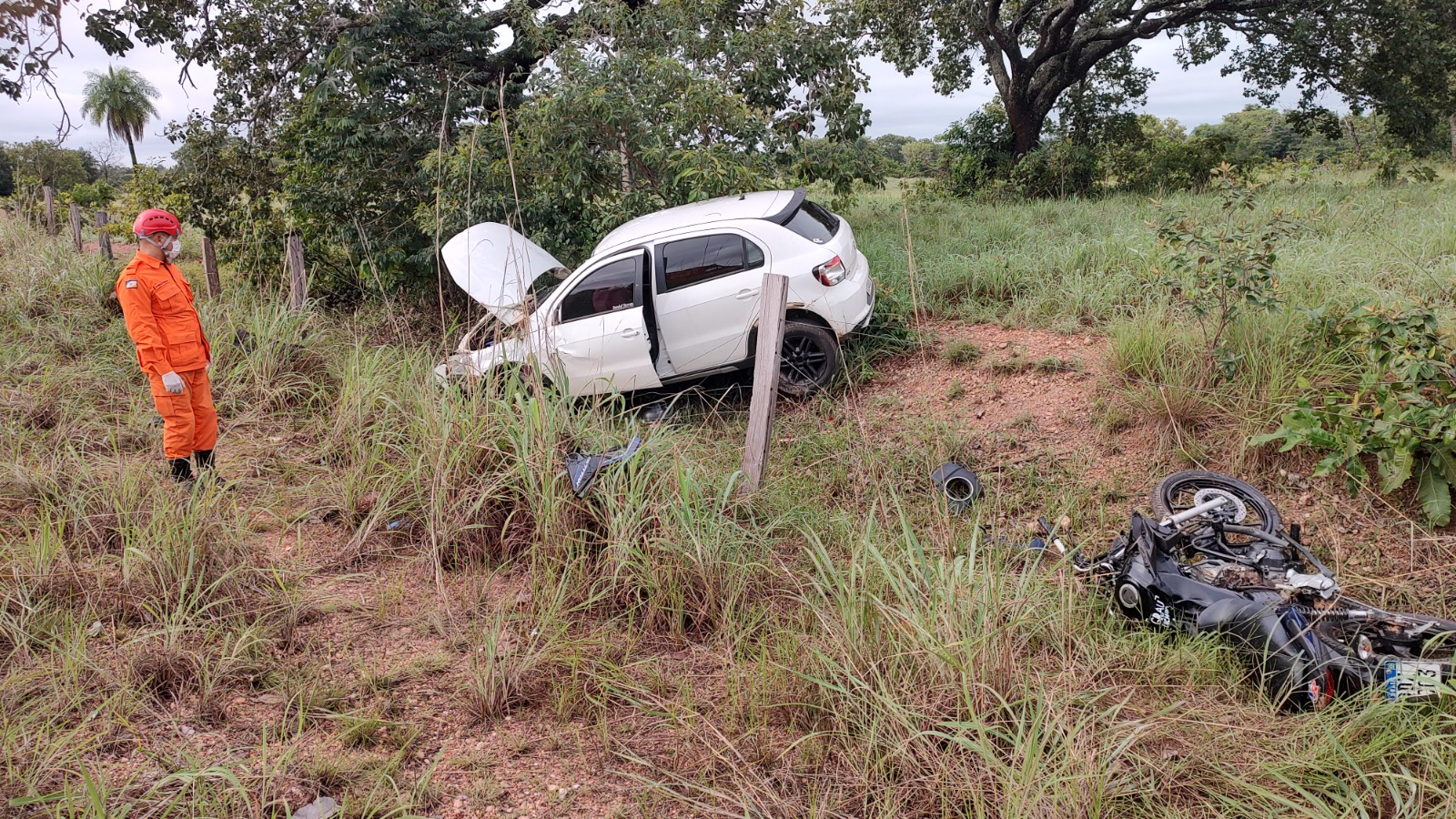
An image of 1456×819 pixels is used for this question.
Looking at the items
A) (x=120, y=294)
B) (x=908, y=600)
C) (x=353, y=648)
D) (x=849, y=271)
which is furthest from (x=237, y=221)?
Answer: (x=908, y=600)

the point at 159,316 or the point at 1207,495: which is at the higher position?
the point at 159,316

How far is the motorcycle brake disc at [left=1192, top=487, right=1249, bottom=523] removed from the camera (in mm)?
4045

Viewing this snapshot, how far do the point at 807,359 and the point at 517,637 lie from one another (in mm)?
3830

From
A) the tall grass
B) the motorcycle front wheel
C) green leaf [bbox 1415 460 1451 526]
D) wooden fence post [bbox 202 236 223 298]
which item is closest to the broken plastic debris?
the tall grass

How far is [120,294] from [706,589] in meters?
3.87

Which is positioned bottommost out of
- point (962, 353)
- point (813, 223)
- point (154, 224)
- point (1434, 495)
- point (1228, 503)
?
point (1434, 495)

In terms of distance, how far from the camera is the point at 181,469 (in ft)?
16.9

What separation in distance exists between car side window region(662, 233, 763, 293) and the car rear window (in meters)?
0.38

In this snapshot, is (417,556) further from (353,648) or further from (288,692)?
(288,692)

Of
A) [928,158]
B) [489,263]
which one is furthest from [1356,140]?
[489,263]

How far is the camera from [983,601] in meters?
Answer: 3.00

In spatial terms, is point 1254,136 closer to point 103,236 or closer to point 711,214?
point 711,214

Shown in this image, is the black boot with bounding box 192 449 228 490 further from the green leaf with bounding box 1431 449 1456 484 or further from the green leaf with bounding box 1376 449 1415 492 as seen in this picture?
the green leaf with bounding box 1431 449 1456 484

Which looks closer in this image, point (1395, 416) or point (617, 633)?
point (617, 633)
